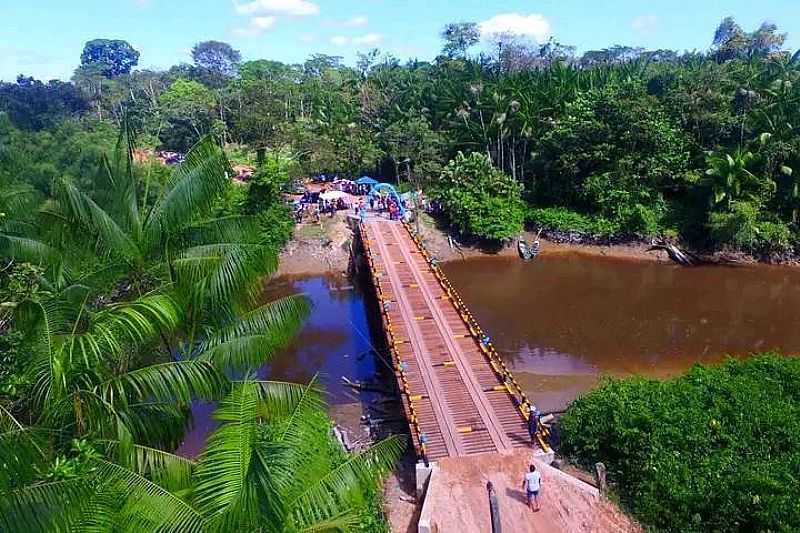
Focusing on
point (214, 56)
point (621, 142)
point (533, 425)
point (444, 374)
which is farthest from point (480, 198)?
point (214, 56)

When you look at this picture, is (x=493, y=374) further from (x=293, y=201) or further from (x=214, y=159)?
(x=293, y=201)

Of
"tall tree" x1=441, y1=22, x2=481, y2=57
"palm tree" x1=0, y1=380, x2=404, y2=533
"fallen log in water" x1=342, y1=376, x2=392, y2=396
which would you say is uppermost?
"tall tree" x1=441, y1=22, x2=481, y2=57

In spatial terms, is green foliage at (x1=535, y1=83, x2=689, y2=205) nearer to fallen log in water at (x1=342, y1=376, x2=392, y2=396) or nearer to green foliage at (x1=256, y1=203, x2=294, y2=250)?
green foliage at (x1=256, y1=203, x2=294, y2=250)

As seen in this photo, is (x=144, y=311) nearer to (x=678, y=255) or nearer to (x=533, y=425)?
(x=533, y=425)

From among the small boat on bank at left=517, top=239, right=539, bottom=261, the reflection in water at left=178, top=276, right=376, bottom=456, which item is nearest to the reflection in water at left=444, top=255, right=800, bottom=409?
the small boat on bank at left=517, top=239, right=539, bottom=261

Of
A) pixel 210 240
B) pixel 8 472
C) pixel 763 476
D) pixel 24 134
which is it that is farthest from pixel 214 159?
pixel 24 134

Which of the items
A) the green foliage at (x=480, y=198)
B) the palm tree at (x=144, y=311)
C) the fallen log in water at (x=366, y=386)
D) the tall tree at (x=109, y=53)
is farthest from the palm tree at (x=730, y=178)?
the tall tree at (x=109, y=53)

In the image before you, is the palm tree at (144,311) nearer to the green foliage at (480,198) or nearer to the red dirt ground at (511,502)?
the red dirt ground at (511,502)
